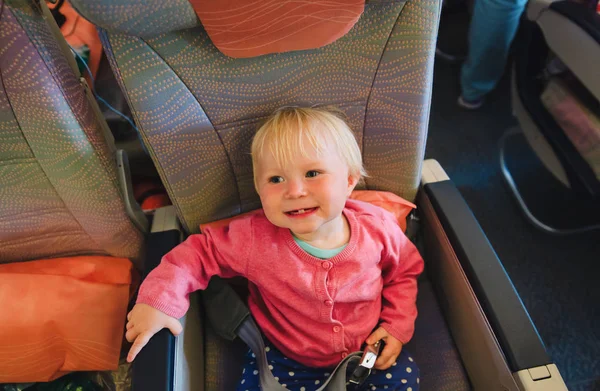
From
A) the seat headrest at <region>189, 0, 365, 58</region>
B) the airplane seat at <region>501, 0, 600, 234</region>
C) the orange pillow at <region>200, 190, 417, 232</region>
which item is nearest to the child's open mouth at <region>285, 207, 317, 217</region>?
the orange pillow at <region>200, 190, 417, 232</region>

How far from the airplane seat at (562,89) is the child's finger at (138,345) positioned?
1.26 m

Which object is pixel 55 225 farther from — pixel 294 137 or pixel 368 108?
pixel 368 108

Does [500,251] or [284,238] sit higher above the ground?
[284,238]

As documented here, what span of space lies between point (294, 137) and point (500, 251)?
3.92 ft

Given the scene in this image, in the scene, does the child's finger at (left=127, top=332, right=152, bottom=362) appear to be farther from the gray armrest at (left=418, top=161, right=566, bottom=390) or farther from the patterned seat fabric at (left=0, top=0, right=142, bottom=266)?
the gray armrest at (left=418, top=161, right=566, bottom=390)

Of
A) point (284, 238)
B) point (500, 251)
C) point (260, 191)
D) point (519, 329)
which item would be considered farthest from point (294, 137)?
point (500, 251)

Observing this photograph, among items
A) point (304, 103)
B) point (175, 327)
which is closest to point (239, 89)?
point (304, 103)

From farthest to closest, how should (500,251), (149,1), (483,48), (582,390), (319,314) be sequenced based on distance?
(483,48) < (500,251) < (582,390) < (319,314) < (149,1)

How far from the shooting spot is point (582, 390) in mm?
1406

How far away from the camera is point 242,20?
2.62 ft

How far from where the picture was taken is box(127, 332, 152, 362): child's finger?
0.90 m

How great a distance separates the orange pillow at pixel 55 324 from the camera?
1000 mm

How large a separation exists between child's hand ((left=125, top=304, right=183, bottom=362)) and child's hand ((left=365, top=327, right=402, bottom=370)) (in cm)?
43

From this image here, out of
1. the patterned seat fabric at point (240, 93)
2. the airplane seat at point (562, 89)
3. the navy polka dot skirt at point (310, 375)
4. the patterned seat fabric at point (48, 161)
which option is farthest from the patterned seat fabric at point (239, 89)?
the airplane seat at point (562, 89)
